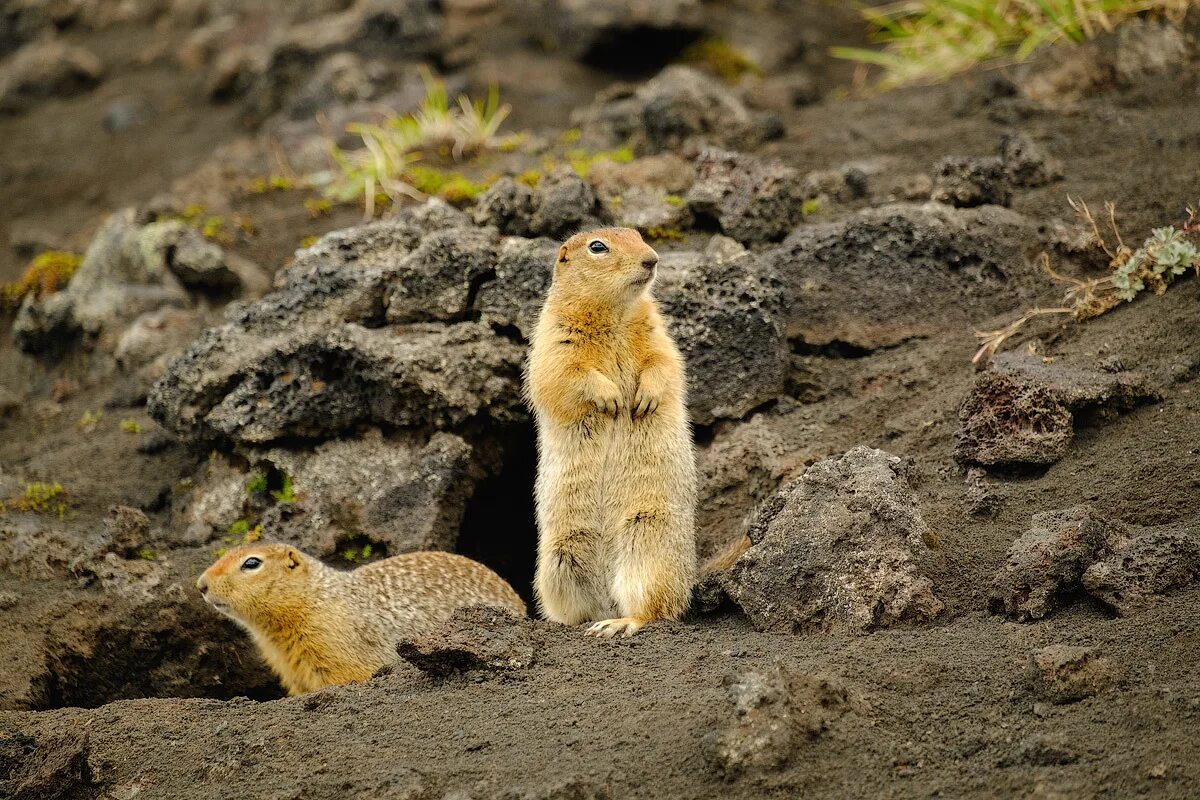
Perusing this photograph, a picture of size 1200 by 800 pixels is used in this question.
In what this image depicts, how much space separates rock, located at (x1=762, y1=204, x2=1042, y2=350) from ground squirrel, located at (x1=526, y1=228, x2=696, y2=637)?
1960 millimetres

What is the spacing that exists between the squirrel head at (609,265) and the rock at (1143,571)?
3167 mm

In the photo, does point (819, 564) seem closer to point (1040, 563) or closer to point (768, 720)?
point (1040, 563)

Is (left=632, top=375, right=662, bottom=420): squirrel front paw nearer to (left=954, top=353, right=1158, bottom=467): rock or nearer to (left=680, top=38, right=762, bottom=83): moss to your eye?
(left=954, top=353, right=1158, bottom=467): rock

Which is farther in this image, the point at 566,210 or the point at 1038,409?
the point at 566,210

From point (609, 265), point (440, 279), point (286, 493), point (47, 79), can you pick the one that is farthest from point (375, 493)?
point (47, 79)

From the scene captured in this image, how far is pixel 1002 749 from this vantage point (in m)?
5.01

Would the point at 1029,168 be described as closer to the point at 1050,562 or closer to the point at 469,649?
the point at 1050,562

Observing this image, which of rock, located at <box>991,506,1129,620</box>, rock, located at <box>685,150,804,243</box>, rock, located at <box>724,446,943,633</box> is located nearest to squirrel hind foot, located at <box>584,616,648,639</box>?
rock, located at <box>724,446,943,633</box>

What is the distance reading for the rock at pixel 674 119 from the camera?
11875mm

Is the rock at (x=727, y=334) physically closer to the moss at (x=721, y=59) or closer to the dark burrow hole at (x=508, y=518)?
the dark burrow hole at (x=508, y=518)

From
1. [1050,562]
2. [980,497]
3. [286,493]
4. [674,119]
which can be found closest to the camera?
[1050,562]

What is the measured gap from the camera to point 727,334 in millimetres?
9125

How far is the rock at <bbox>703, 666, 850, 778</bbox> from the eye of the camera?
5.08 m

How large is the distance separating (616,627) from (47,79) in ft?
54.5
